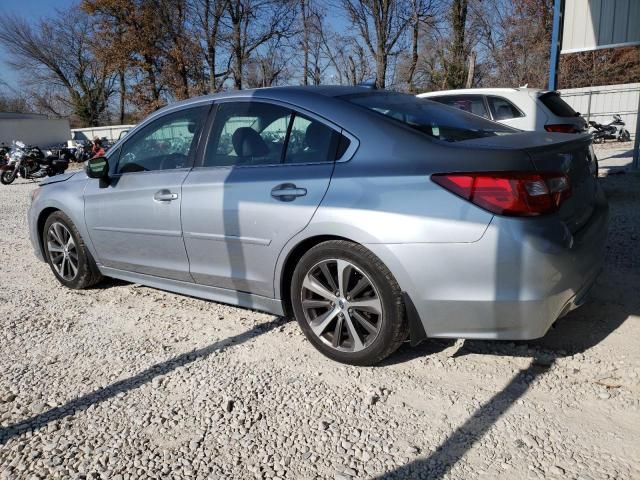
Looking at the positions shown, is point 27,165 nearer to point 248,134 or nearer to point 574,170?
point 248,134

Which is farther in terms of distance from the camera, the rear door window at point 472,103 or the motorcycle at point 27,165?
the motorcycle at point 27,165

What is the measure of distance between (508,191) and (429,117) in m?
0.97

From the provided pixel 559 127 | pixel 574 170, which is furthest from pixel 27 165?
pixel 574 170

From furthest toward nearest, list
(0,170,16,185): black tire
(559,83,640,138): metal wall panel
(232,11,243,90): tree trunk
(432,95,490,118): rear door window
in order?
(232,11,243,90): tree trunk < (559,83,640,138): metal wall panel < (0,170,16,185): black tire < (432,95,490,118): rear door window

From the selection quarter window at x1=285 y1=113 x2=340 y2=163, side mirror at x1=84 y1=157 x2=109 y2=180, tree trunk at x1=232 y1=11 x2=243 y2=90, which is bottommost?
side mirror at x1=84 y1=157 x2=109 y2=180

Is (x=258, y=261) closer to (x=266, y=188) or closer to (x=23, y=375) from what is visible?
(x=266, y=188)

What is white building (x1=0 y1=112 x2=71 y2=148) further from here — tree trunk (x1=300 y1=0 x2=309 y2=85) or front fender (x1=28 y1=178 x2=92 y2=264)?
front fender (x1=28 y1=178 x2=92 y2=264)

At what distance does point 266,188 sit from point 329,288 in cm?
72

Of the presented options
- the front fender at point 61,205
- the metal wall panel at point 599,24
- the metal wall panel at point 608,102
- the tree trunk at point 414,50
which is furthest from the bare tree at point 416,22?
the front fender at point 61,205

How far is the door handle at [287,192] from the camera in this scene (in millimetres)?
3027

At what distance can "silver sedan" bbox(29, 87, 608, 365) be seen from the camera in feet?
8.27

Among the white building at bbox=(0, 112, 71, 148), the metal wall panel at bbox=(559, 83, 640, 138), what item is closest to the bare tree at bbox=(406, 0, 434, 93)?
the metal wall panel at bbox=(559, 83, 640, 138)

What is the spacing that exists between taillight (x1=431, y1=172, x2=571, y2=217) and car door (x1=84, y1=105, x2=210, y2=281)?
6.52ft

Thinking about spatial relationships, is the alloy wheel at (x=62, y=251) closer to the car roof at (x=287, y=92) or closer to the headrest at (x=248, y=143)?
the car roof at (x=287, y=92)
